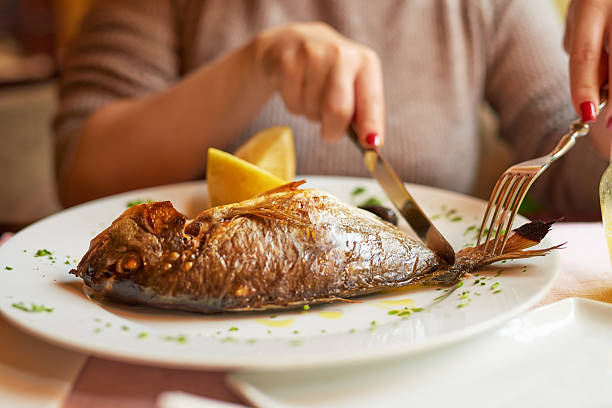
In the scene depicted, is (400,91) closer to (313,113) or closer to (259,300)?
(313,113)

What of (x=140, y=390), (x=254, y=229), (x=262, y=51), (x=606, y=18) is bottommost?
(x=140, y=390)

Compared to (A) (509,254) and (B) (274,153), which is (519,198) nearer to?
(A) (509,254)

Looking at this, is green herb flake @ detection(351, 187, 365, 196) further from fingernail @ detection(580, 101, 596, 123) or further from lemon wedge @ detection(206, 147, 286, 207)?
fingernail @ detection(580, 101, 596, 123)

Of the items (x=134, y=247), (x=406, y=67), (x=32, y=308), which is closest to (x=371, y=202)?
(x=134, y=247)

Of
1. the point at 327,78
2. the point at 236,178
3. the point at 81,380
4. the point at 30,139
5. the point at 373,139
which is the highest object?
the point at 327,78

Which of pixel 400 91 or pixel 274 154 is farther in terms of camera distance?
pixel 400 91

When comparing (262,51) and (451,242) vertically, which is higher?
(262,51)

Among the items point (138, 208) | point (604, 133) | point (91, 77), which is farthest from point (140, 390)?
point (91, 77)
